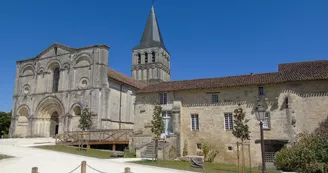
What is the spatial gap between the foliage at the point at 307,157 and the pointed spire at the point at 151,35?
42837 mm

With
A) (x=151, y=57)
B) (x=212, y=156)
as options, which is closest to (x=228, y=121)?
(x=212, y=156)

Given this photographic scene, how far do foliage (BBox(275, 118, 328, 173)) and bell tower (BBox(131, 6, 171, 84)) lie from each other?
38.8m

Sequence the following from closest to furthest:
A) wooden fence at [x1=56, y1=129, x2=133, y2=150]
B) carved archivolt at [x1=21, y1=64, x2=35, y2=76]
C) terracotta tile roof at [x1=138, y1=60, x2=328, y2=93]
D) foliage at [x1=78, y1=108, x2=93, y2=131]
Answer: terracotta tile roof at [x1=138, y1=60, x2=328, y2=93]
wooden fence at [x1=56, y1=129, x2=133, y2=150]
foliage at [x1=78, y1=108, x2=93, y2=131]
carved archivolt at [x1=21, y1=64, x2=35, y2=76]

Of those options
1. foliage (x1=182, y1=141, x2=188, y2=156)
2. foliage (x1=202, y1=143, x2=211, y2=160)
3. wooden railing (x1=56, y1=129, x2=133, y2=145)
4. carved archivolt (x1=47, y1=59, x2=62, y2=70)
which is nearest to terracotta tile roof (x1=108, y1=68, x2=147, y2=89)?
carved archivolt (x1=47, y1=59, x2=62, y2=70)

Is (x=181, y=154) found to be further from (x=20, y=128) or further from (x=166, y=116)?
(x=20, y=128)

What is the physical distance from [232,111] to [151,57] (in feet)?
118

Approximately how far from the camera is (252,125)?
72.3 feet

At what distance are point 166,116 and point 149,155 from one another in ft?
16.4

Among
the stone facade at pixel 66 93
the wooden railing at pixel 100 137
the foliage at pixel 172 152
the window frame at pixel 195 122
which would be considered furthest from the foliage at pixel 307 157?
the stone facade at pixel 66 93

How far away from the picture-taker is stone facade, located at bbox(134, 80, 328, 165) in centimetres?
2077

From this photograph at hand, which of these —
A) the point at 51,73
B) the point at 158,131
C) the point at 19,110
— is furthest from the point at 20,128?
the point at 158,131

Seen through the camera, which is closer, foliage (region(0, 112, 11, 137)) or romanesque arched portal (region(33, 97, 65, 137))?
romanesque arched portal (region(33, 97, 65, 137))

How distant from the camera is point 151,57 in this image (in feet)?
186

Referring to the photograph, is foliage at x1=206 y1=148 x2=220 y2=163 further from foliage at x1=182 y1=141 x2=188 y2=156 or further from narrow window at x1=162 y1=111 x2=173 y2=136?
narrow window at x1=162 y1=111 x2=173 y2=136
